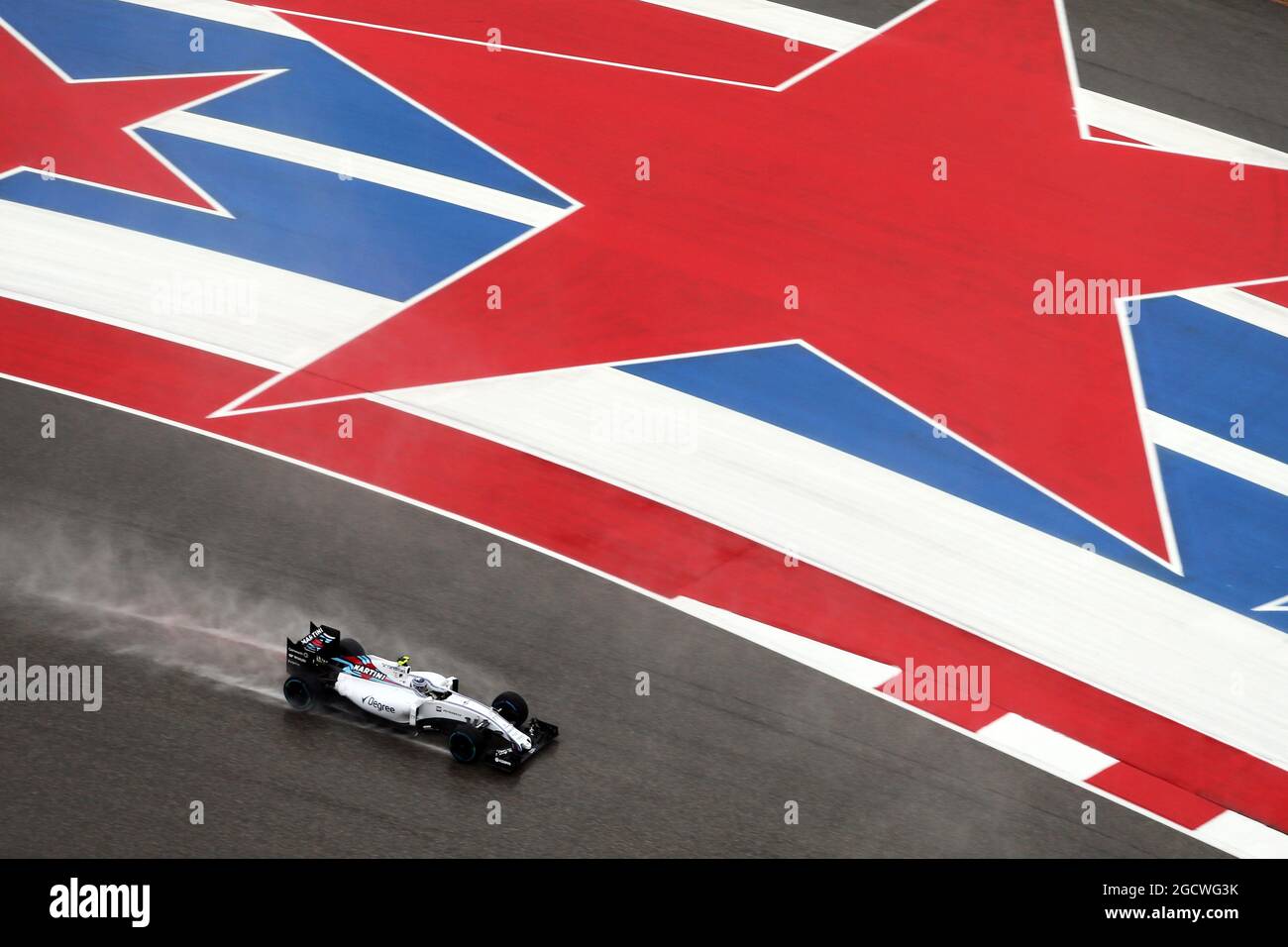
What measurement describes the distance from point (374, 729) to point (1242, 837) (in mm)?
6706

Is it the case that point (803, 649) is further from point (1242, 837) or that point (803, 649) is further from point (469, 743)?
point (1242, 837)

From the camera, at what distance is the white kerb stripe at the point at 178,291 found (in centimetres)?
1641

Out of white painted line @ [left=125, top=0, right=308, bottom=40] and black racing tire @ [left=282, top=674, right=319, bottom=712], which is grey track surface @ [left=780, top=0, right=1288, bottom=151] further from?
black racing tire @ [left=282, top=674, right=319, bottom=712]

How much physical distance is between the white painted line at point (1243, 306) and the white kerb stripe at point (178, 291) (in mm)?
8782

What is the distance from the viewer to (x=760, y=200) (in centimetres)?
1820

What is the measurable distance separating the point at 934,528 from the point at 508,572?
3.95 metres

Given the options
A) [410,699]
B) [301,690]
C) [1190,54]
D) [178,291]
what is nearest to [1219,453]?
[1190,54]

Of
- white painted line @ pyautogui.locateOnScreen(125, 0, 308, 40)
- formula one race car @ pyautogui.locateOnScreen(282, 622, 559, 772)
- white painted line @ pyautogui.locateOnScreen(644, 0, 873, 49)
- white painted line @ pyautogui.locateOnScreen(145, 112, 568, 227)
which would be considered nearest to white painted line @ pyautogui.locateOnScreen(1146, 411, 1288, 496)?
white painted line @ pyautogui.locateOnScreen(145, 112, 568, 227)

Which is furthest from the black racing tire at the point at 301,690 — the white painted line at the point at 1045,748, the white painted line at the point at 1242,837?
the white painted line at the point at 1242,837

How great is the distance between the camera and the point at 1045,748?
494 inches

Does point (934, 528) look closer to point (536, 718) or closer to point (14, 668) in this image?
point (536, 718)

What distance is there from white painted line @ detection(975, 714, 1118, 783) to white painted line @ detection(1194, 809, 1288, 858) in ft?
2.94

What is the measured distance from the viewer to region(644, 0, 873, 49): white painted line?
20750 mm

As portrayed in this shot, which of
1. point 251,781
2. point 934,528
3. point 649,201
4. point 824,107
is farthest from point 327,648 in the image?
point 824,107
